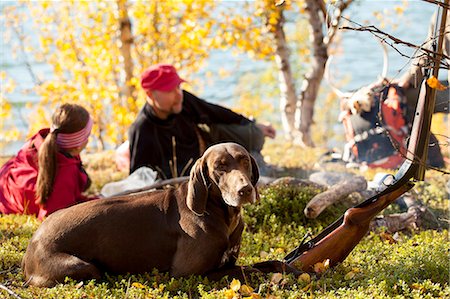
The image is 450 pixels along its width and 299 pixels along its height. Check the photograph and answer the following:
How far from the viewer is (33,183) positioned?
283 inches

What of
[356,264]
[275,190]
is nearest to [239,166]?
[356,264]

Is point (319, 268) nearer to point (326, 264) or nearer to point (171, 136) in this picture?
point (326, 264)

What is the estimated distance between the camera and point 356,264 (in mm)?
5441

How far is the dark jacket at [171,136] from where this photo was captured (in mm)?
8922

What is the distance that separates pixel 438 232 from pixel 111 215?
3.63 metres

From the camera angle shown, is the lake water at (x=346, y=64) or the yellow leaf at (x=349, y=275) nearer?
the yellow leaf at (x=349, y=275)

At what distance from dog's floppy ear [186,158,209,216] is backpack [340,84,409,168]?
5739 mm

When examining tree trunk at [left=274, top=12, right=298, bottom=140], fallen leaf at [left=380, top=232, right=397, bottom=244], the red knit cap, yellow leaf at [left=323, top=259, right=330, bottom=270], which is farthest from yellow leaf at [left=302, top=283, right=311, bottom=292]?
tree trunk at [left=274, top=12, right=298, bottom=140]

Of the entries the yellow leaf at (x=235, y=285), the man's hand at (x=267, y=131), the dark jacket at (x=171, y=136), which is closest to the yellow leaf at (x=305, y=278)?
the yellow leaf at (x=235, y=285)

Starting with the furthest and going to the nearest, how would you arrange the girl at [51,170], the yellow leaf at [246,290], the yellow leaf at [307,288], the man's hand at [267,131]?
1. the man's hand at [267,131]
2. the girl at [51,170]
3. the yellow leaf at [307,288]
4. the yellow leaf at [246,290]

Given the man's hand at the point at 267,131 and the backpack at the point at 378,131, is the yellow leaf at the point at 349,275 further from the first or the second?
the backpack at the point at 378,131

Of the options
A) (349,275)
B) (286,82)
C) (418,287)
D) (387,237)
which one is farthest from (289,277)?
(286,82)

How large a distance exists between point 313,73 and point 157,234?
10.2m

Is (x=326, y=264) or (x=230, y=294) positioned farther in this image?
(x=326, y=264)
